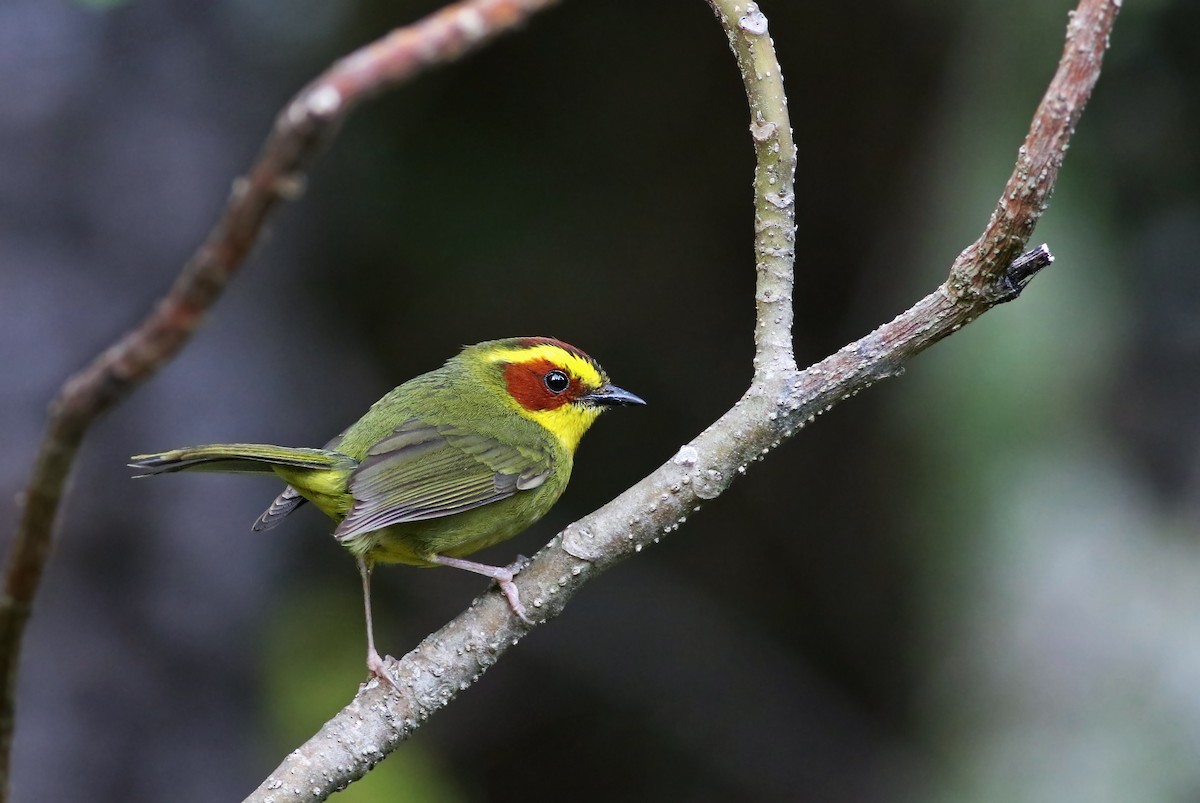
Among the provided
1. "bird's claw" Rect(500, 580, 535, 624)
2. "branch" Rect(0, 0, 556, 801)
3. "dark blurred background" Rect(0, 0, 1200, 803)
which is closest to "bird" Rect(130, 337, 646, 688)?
"bird's claw" Rect(500, 580, 535, 624)

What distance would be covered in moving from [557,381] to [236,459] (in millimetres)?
1351

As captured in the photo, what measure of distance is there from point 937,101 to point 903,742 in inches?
133

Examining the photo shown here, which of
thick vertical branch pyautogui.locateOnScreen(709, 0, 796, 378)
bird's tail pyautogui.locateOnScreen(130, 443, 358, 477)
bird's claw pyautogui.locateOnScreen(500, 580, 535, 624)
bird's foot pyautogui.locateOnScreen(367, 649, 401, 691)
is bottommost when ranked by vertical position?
bird's foot pyautogui.locateOnScreen(367, 649, 401, 691)

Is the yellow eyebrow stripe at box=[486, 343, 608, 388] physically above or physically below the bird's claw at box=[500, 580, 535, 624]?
above

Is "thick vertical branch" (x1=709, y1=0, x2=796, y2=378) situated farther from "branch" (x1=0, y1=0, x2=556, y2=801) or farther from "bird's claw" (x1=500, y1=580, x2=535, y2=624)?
"branch" (x1=0, y1=0, x2=556, y2=801)

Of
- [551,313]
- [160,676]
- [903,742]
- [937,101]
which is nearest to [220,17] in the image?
[551,313]

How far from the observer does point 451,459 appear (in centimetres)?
357

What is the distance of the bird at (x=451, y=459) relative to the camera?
130 inches

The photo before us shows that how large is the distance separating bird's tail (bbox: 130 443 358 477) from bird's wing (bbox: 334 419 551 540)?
0.10 m

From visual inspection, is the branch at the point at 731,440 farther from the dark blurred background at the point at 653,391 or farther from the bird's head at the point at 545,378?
the dark blurred background at the point at 653,391

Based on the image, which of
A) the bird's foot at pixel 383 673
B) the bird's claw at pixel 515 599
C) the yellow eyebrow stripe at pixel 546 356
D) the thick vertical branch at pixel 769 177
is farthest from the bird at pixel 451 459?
the thick vertical branch at pixel 769 177

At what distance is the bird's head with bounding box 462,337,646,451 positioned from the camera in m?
3.98

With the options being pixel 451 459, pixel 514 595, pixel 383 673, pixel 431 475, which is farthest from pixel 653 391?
pixel 383 673

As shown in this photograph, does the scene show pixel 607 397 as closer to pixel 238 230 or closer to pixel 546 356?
pixel 546 356
